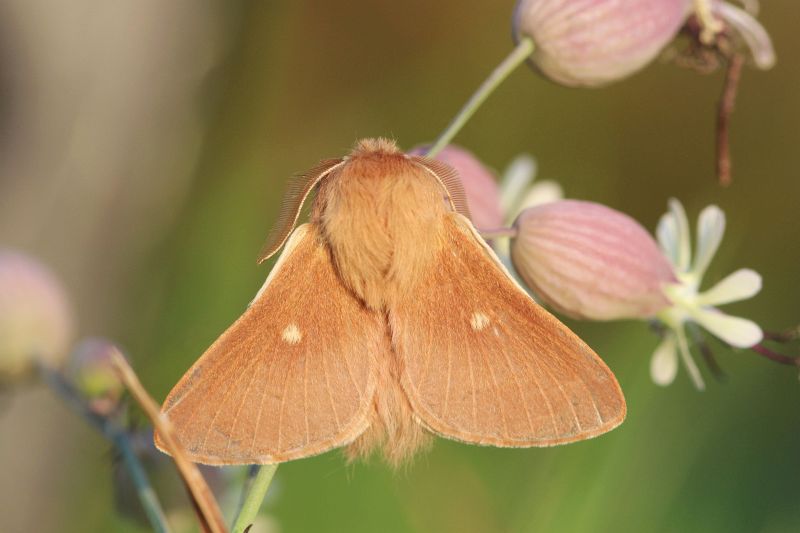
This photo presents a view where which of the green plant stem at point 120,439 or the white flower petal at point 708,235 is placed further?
the white flower petal at point 708,235

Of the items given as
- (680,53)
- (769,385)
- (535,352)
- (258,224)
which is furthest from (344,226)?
(258,224)

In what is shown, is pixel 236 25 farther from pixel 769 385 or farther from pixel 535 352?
pixel 535 352

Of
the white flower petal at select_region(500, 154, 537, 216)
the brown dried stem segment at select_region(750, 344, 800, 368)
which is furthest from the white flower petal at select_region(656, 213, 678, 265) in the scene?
the white flower petal at select_region(500, 154, 537, 216)

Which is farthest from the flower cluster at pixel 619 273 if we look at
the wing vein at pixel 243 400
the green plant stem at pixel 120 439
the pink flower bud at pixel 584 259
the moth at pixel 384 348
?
the green plant stem at pixel 120 439

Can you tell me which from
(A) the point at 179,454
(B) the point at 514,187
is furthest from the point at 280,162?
(A) the point at 179,454

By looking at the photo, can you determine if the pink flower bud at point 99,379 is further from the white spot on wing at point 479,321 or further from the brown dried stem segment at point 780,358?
the brown dried stem segment at point 780,358

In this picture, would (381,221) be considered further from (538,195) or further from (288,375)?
(538,195)
